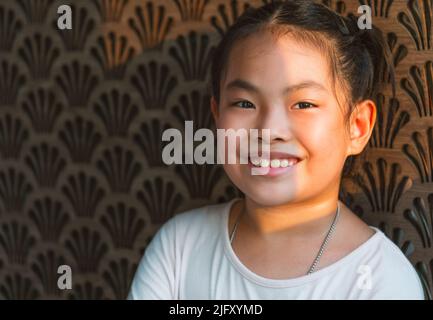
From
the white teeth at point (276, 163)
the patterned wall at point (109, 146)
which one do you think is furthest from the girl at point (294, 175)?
the patterned wall at point (109, 146)

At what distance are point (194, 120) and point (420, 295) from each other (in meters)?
0.57

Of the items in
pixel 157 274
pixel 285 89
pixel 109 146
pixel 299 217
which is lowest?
pixel 157 274

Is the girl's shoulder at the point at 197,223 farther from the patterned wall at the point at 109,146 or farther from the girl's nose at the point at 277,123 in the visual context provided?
the girl's nose at the point at 277,123

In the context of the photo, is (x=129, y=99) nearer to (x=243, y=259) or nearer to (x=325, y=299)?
(x=243, y=259)

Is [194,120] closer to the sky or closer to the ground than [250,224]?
closer to the sky

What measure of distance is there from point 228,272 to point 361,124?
0.33 metres

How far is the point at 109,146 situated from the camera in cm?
A: 144

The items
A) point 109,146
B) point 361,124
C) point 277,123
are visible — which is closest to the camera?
point 277,123

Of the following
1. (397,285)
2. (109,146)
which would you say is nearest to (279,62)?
(397,285)

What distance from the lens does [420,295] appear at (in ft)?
3.48

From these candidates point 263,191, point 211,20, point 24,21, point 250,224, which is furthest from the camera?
point 24,21

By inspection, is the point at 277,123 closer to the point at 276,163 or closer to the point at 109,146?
the point at 276,163

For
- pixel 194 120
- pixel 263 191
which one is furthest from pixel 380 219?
pixel 194 120

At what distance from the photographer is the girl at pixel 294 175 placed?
102 centimetres
